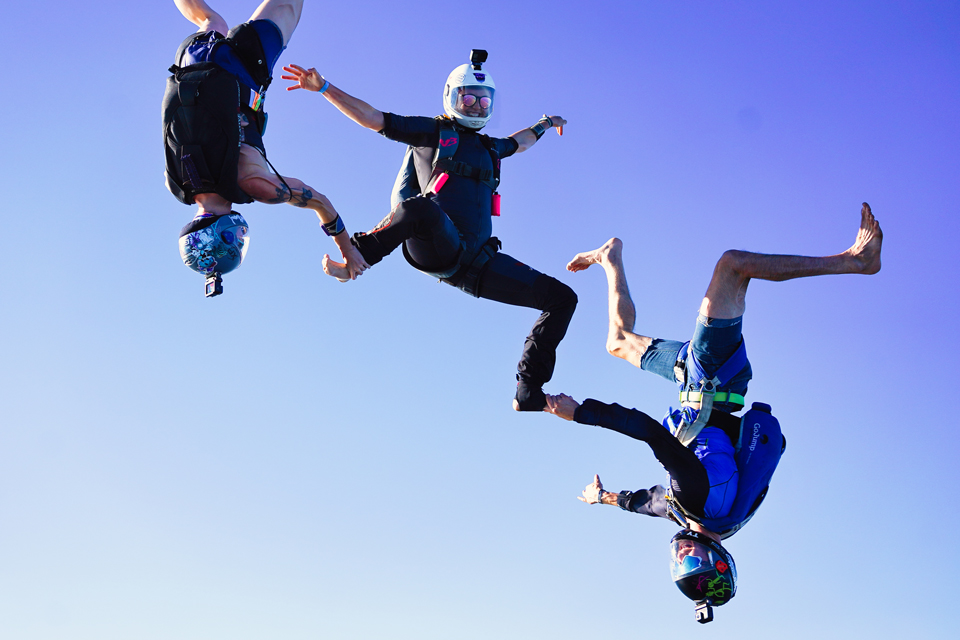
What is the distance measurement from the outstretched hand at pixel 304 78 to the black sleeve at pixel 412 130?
1.98ft

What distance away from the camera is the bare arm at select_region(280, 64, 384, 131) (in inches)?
285

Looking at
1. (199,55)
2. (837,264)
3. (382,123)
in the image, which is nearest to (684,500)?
(837,264)

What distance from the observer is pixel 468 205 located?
747 cm

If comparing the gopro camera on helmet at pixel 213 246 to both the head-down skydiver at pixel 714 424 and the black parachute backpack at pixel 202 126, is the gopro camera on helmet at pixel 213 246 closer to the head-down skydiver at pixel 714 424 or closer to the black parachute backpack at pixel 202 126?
the black parachute backpack at pixel 202 126

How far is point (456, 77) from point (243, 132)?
1964 mm

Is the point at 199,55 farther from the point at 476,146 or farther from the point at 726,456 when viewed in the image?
the point at 726,456

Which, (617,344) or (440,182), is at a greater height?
(440,182)

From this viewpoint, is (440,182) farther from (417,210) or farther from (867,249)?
(867,249)

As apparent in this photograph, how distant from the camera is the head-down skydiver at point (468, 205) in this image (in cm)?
728

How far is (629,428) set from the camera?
6914 mm

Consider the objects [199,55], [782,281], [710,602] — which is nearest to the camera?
[199,55]

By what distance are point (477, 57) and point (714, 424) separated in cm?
380

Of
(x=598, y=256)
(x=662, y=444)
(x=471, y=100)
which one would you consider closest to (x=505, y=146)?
(x=471, y=100)

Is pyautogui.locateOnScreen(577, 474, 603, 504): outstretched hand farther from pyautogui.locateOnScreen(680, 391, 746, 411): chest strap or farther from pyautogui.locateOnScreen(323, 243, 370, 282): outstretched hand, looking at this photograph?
pyautogui.locateOnScreen(323, 243, 370, 282): outstretched hand
